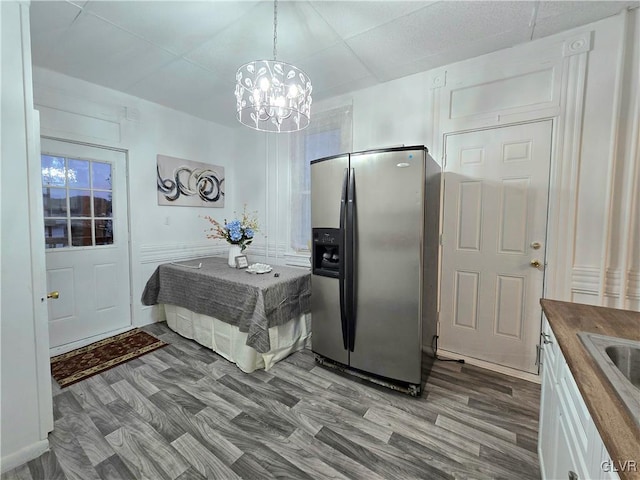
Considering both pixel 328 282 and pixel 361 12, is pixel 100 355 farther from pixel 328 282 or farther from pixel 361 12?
pixel 361 12

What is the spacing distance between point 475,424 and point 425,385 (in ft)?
1.41

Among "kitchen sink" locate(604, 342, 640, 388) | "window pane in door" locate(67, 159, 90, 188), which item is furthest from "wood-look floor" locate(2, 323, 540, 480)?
"window pane in door" locate(67, 159, 90, 188)

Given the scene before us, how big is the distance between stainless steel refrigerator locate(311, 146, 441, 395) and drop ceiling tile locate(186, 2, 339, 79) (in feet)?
3.13

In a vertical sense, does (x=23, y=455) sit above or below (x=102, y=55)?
below

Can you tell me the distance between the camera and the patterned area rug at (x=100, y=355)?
89.0 inches

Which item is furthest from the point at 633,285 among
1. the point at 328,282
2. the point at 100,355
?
the point at 100,355

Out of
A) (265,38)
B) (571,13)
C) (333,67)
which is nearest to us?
(571,13)

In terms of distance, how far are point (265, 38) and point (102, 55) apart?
1.47 meters

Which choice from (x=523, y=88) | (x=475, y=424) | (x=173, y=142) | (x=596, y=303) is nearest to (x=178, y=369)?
(x=475, y=424)

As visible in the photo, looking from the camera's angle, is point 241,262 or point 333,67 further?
point 241,262

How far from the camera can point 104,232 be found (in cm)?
296

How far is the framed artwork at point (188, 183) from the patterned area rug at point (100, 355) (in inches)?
62.9

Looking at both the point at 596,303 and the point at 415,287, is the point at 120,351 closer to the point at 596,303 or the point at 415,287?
the point at 415,287

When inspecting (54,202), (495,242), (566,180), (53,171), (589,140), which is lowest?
(495,242)
